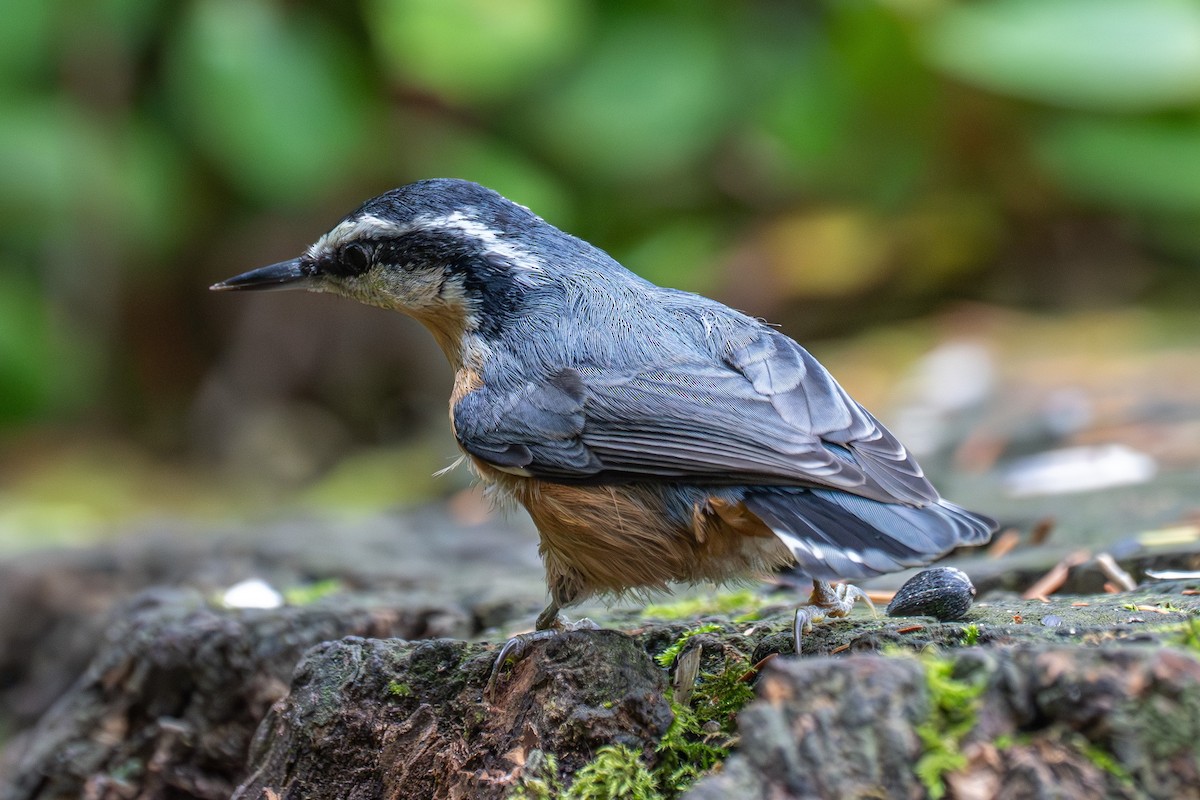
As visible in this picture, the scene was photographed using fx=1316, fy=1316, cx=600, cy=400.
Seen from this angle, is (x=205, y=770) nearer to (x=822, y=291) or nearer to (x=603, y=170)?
(x=603, y=170)

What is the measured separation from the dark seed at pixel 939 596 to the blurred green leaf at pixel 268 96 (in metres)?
6.04

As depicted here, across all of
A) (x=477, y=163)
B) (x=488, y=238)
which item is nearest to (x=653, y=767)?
(x=488, y=238)

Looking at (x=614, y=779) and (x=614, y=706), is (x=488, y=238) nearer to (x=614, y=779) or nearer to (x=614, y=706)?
(x=614, y=706)

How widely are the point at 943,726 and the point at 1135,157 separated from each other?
24.3ft

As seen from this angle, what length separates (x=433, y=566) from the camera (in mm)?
5195

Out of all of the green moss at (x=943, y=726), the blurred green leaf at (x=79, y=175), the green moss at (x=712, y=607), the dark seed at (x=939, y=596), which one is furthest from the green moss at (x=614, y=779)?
the blurred green leaf at (x=79, y=175)

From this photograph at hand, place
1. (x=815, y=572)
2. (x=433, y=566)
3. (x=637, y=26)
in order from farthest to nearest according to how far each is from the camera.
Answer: (x=637, y=26) < (x=433, y=566) < (x=815, y=572)

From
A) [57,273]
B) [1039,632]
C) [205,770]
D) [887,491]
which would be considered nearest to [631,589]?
[887,491]

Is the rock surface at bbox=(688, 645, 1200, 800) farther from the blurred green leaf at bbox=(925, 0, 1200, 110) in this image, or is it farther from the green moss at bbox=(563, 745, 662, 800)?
the blurred green leaf at bbox=(925, 0, 1200, 110)

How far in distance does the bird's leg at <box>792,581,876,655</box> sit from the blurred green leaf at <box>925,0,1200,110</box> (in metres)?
5.24

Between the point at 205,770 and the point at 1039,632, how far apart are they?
7.75ft

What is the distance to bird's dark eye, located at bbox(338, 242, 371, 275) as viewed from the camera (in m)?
3.94

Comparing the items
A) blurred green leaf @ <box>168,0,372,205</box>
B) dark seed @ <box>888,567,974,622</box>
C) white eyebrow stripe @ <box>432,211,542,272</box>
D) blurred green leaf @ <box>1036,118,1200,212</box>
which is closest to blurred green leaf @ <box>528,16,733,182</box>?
blurred green leaf @ <box>168,0,372,205</box>

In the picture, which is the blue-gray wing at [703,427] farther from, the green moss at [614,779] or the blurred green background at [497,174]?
the blurred green background at [497,174]
